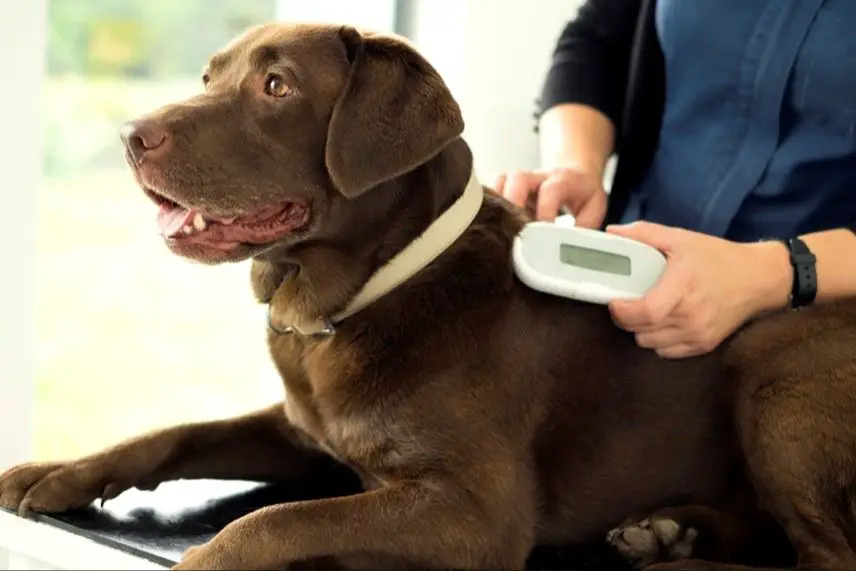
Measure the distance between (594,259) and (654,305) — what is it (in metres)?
0.10

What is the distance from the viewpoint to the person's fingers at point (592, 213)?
186 centimetres

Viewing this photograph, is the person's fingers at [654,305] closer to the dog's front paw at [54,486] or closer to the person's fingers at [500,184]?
the person's fingers at [500,184]

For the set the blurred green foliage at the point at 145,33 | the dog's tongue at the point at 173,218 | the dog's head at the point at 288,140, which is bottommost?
the blurred green foliage at the point at 145,33

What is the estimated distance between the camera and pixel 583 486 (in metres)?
1.48

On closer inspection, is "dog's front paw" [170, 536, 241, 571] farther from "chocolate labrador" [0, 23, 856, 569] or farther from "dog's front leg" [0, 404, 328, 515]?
"dog's front leg" [0, 404, 328, 515]

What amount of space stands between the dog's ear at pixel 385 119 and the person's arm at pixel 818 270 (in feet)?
1.58

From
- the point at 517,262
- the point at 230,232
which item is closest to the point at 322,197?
the point at 230,232

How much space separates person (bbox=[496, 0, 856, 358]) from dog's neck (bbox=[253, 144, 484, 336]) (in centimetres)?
25

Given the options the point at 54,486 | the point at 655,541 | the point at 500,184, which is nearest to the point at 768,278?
the point at 655,541

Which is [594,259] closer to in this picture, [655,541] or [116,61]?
[655,541]

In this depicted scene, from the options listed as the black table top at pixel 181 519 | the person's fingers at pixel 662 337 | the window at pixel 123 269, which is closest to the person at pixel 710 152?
the person's fingers at pixel 662 337

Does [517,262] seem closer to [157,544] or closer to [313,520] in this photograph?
[313,520]

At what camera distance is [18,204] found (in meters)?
1.63

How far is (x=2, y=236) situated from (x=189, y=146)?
0.49 m
